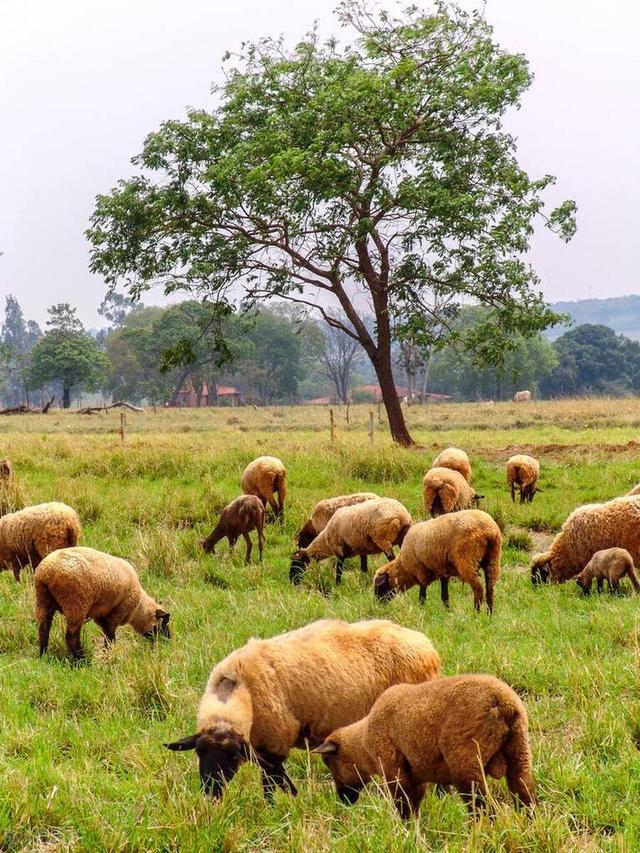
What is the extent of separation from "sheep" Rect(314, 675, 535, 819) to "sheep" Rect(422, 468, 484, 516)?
8.39m

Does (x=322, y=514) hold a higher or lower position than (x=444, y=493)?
lower

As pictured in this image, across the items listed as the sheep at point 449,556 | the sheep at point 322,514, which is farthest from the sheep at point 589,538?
the sheep at point 322,514

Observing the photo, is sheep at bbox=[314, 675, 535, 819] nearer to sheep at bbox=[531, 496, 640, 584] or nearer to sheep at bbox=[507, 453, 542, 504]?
sheep at bbox=[531, 496, 640, 584]

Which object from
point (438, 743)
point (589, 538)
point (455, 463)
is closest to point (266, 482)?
point (455, 463)

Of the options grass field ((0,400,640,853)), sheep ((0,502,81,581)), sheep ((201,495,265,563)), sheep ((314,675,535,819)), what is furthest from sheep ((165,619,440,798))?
sheep ((201,495,265,563))

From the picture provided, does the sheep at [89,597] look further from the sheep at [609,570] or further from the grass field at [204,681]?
the sheep at [609,570]

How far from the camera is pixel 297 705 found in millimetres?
4551

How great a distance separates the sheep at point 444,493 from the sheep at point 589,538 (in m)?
2.71

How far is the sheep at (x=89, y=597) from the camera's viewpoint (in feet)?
22.6

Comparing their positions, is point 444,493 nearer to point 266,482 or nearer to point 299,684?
point 266,482

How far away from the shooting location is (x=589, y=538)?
9.46 m

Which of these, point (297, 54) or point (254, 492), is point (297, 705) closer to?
point (254, 492)

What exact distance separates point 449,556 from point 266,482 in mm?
6675

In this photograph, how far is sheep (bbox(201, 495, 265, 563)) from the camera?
11.8 meters
